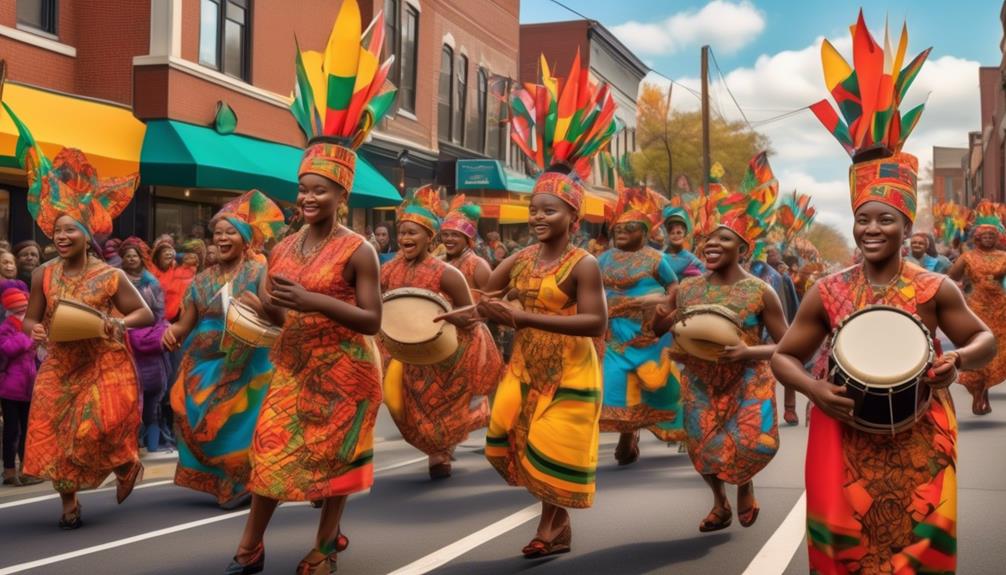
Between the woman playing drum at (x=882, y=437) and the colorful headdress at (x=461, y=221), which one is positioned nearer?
the woman playing drum at (x=882, y=437)

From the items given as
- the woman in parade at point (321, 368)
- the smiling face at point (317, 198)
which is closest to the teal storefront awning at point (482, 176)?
the woman in parade at point (321, 368)

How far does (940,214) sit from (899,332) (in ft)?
87.7

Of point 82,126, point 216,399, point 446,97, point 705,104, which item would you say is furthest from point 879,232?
point 705,104

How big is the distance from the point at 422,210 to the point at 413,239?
392 millimetres

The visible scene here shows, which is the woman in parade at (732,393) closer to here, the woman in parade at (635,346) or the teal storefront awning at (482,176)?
the woman in parade at (635,346)

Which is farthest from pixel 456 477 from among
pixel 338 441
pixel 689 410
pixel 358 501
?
pixel 338 441

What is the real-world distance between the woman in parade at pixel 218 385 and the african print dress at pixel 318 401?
1.92 meters

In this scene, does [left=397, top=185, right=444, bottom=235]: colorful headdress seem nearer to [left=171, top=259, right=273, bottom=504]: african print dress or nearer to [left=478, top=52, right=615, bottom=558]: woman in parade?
[left=171, top=259, right=273, bottom=504]: african print dress

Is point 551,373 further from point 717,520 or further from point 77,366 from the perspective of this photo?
point 77,366

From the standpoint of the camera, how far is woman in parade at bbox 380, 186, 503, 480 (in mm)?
9719

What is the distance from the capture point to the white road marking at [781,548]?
688 cm

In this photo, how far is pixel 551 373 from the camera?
711 centimetres

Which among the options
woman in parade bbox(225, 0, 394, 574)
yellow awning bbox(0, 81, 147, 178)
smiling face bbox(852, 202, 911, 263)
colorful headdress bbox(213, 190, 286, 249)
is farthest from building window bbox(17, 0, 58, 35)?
smiling face bbox(852, 202, 911, 263)

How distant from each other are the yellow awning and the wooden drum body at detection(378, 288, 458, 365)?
7391mm
